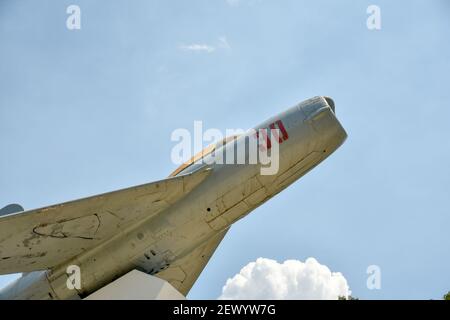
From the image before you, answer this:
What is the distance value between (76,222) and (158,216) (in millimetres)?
1864

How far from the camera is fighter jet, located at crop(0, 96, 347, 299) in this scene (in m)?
10.7

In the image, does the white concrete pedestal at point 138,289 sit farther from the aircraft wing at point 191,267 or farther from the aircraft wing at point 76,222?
the aircraft wing at point 191,267

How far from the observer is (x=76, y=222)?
1068cm

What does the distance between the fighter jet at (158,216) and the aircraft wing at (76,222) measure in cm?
2

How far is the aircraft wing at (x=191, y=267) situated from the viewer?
13675mm

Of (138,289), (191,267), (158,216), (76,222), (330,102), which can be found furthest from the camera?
(191,267)

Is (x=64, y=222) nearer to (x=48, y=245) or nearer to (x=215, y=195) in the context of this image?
(x=48, y=245)

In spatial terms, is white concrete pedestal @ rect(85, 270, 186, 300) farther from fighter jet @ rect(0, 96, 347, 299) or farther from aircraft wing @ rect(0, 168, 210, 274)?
aircraft wing @ rect(0, 168, 210, 274)

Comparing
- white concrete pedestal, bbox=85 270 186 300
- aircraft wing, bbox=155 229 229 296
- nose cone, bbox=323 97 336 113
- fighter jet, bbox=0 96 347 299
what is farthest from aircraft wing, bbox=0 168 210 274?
nose cone, bbox=323 97 336 113

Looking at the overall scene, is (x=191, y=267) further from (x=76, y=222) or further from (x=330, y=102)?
(x=330, y=102)

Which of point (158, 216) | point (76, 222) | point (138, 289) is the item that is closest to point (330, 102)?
point (158, 216)

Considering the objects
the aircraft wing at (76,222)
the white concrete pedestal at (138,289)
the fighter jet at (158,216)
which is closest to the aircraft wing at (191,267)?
the fighter jet at (158,216)

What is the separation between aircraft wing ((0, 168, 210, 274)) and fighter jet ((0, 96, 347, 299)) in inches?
0.9
